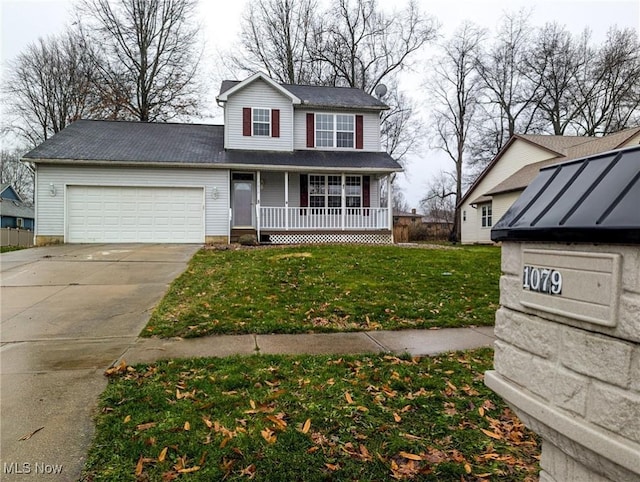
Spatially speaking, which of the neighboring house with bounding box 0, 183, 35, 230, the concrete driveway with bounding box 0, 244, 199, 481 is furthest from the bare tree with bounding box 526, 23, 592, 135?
the neighboring house with bounding box 0, 183, 35, 230

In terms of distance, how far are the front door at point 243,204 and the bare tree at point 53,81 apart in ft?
46.4

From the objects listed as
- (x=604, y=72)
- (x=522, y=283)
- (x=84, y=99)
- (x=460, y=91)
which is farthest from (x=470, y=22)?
(x=522, y=283)

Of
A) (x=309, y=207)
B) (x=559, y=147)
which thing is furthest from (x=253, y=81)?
(x=559, y=147)

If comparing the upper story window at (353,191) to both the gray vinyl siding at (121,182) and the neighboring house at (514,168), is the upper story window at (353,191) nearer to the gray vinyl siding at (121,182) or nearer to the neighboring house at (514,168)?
the gray vinyl siding at (121,182)

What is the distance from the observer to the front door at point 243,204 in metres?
15.7

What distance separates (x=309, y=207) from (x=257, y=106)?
15.6ft

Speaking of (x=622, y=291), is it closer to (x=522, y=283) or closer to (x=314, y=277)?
(x=522, y=283)

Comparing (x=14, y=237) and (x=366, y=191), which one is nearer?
(x=366, y=191)

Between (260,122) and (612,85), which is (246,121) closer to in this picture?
(260,122)

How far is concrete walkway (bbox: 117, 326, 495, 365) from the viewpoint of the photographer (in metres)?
4.27

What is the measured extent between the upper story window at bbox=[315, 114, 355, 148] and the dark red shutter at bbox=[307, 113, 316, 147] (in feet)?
0.59

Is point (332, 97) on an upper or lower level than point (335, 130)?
upper

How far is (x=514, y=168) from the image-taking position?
835 inches

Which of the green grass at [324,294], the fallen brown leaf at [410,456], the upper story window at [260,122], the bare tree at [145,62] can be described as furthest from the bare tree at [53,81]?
the fallen brown leaf at [410,456]
